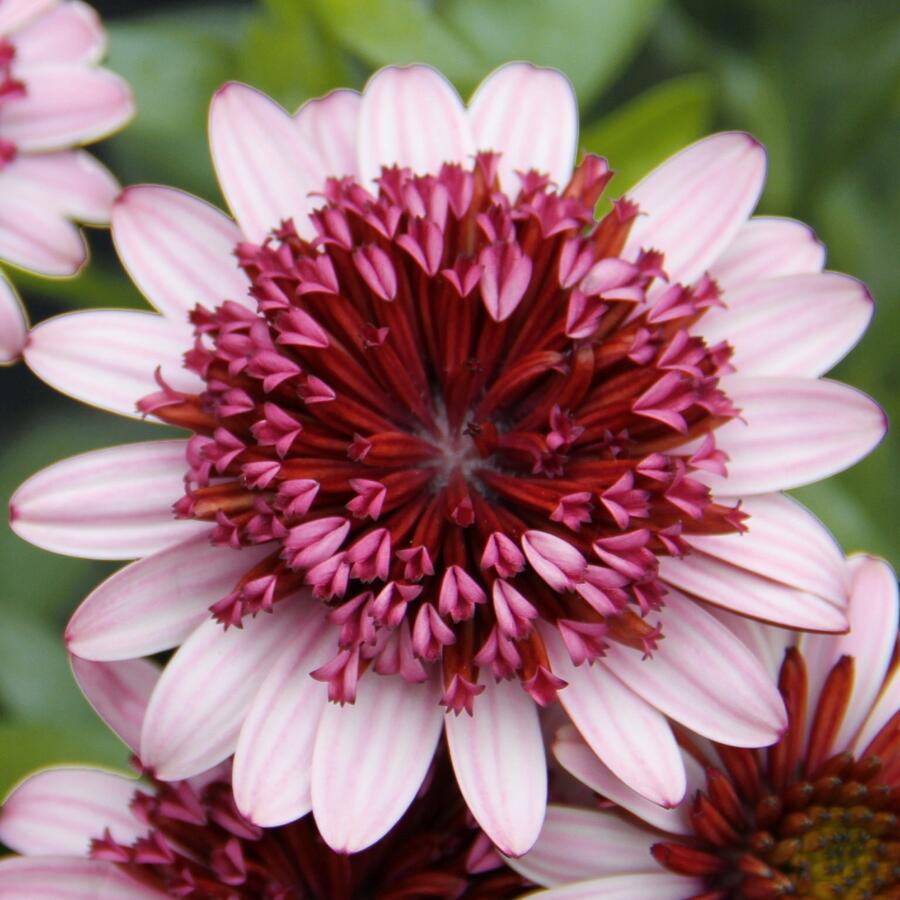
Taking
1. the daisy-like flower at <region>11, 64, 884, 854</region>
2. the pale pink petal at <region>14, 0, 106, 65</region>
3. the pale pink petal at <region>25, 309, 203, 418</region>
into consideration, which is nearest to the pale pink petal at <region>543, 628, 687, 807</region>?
the daisy-like flower at <region>11, 64, 884, 854</region>

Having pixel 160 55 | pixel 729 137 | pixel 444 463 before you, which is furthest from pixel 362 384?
pixel 160 55

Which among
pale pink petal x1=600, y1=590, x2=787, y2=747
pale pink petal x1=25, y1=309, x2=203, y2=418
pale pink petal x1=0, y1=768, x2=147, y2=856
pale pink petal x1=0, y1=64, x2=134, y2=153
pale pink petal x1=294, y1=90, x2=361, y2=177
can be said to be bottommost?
pale pink petal x1=0, y1=768, x2=147, y2=856

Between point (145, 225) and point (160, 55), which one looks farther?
A: point (160, 55)

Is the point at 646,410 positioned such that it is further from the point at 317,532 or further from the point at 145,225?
the point at 145,225

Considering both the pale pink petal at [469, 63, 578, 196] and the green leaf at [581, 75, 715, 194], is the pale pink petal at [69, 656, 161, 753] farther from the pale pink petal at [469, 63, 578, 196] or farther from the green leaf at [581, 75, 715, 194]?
the green leaf at [581, 75, 715, 194]

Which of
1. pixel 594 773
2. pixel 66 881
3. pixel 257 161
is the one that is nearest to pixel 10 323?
pixel 257 161
